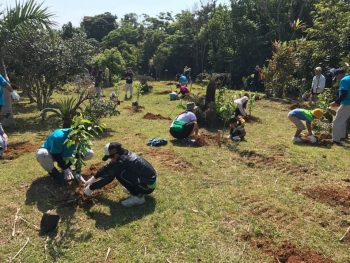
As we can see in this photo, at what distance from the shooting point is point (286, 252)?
520 centimetres

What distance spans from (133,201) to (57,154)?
63.7 inches

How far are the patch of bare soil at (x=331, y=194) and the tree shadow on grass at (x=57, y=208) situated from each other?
3.94 metres

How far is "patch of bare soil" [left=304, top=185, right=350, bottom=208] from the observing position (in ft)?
22.0

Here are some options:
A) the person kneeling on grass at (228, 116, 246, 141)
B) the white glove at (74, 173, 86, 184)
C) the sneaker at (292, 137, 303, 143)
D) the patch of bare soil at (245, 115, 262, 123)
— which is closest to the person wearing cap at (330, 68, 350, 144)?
the sneaker at (292, 137, 303, 143)

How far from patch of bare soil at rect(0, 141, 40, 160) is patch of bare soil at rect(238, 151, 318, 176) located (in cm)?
501

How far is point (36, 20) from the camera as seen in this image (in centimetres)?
1130

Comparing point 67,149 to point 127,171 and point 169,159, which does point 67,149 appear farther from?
point 169,159

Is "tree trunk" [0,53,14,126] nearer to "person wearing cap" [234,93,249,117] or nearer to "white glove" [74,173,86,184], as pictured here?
"white glove" [74,173,86,184]

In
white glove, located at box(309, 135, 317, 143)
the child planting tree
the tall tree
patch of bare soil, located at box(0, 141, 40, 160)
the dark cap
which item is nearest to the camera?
the dark cap

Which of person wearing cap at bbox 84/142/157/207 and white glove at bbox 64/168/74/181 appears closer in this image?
person wearing cap at bbox 84/142/157/207

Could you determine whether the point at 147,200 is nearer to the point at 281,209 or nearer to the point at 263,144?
the point at 281,209

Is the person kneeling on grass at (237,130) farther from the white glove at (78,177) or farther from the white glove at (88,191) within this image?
the white glove at (88,191)

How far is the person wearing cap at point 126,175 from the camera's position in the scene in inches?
241

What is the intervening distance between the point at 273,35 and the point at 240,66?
3464 millimetres
